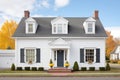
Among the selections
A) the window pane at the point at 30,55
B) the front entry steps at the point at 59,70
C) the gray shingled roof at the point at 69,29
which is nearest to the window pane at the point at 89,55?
the gray shingled roof at the point at 69,29

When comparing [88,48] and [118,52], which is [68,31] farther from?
[118,52]

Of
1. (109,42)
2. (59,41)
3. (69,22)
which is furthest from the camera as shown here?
(109,42)

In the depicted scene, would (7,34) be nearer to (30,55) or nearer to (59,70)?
(30,55)

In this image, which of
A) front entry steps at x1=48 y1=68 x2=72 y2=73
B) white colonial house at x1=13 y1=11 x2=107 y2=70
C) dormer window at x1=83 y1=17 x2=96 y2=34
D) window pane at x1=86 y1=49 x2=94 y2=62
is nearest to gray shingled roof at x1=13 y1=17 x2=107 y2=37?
white colonial house at x1=13 y1=11 x2=107 y2=70

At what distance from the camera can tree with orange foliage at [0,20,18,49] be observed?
54.0m

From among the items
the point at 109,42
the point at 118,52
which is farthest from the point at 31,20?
the point at 118,52

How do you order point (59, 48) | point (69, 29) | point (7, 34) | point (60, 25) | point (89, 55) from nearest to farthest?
point (59, 48) < point (89, 55) < point (60, 25) < point (69, 29) < point (7, 34)

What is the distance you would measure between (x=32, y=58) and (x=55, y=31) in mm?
4728

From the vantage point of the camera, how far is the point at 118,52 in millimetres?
68562

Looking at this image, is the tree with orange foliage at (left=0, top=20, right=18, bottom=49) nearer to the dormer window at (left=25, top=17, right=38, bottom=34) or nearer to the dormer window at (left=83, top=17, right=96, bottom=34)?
the dormer window at (left=25, top=17, right=38, bottom=34)

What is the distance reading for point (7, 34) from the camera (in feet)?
180

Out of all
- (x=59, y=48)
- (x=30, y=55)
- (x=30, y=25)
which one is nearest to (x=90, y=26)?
(x=59, y=48)

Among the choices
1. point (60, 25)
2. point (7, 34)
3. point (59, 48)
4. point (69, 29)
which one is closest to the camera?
point (59, 48)

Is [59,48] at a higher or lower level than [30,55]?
higher
